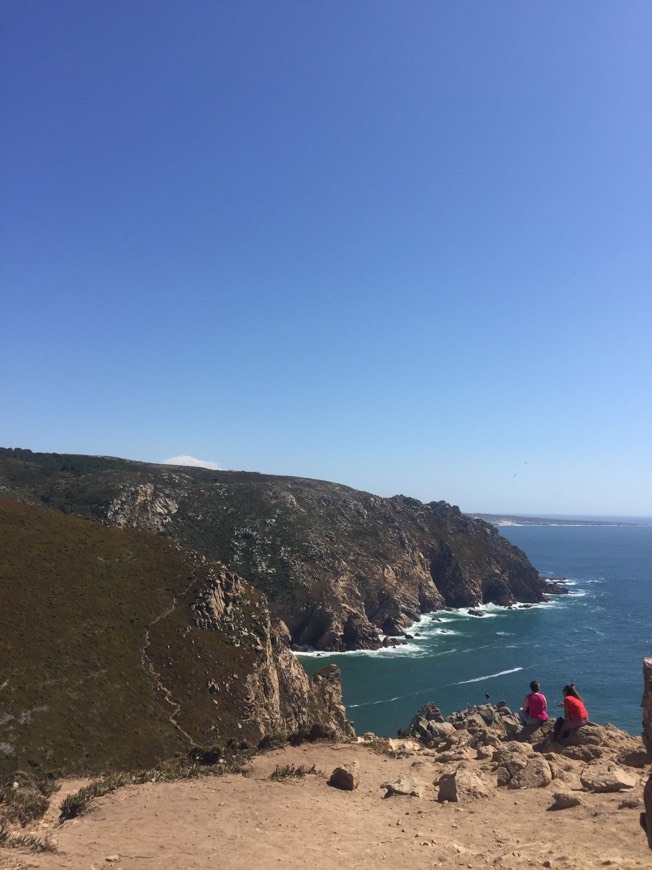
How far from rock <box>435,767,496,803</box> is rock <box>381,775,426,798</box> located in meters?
1.11

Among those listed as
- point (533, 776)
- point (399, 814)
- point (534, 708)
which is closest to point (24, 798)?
point (399, 814)

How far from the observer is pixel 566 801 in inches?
607

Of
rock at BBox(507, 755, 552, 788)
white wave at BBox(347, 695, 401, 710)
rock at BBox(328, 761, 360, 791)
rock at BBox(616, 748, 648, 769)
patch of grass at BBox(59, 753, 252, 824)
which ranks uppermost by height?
rock at BBox(616, 748, 648, 769)

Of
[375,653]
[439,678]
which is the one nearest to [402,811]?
[439,678]

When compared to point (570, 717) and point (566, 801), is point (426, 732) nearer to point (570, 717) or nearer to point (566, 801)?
point (570, 717)

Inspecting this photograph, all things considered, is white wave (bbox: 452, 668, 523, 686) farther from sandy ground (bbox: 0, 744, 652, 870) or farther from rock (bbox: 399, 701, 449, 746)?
sandy ground (bbox: 0, 744, 652, 870)

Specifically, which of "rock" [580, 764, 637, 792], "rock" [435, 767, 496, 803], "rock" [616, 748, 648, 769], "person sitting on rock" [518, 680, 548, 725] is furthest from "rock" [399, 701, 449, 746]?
"rock" [580, 764, 637, 792]

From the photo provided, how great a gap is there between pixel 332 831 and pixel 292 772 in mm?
7865

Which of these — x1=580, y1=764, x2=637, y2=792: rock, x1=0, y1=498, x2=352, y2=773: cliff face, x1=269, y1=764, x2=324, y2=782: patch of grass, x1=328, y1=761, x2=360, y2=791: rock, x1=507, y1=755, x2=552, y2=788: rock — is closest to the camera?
x1=580, y1=764, x2=637, y2=792: rock

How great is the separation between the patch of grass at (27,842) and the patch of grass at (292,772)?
33.3 feet

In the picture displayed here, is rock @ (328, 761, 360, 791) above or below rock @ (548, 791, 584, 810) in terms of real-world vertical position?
below

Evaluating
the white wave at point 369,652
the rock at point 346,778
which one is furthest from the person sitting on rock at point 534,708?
the white wave at point 369,652

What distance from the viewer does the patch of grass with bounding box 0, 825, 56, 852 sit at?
14.9 metres

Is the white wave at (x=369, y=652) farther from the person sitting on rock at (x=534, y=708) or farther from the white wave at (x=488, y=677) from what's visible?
the person sitting on rock at (x=534, y=708)
